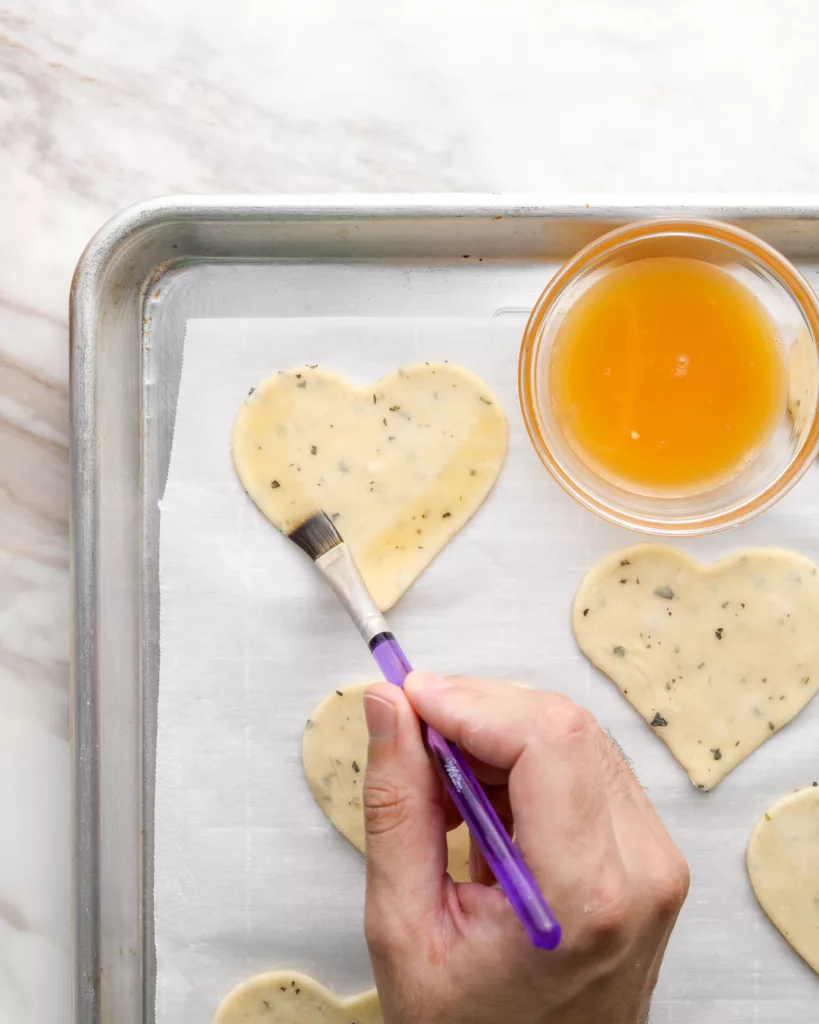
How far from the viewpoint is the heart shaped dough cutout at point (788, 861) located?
1.10m

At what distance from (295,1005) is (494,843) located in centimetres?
44

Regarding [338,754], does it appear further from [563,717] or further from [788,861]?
[788,861]

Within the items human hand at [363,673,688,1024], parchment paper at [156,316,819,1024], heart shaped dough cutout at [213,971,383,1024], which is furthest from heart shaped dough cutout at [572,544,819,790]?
heart shaped dough cutout at [213,971,383,1024]

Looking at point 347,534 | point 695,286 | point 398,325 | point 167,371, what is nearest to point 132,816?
point 347,534

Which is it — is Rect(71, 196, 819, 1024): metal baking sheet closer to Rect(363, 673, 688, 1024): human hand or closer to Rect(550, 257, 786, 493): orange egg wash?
Rect(550, 257, 786, 493): orange egg wash

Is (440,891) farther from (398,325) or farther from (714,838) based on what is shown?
(398,325)

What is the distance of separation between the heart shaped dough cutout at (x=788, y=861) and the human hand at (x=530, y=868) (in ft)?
0.80

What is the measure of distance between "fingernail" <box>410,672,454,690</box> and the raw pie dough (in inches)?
7.3

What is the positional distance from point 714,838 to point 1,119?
127 cm

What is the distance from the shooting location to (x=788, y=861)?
43.4 inches

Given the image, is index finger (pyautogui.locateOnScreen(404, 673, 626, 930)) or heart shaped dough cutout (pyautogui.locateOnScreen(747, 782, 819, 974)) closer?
index finger (pyautogui.locateOnScreen(404, 673, 626, 930))

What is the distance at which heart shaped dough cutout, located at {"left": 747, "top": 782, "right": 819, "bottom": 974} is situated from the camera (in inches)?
43.2

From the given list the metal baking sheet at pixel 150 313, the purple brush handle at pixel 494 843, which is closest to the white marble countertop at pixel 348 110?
the metal baking sheet at pixel 150 313

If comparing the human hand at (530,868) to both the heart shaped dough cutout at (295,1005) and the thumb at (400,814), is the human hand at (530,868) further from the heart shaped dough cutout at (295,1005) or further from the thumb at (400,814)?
the heart shaped dough cutout at (295,1005)
